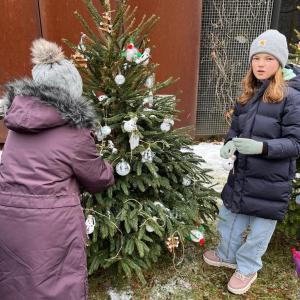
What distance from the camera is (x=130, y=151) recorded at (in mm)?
2684

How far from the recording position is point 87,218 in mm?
2521

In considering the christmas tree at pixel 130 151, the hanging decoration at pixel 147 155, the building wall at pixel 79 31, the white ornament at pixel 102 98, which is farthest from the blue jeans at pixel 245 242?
the building wall at pixel 79 31

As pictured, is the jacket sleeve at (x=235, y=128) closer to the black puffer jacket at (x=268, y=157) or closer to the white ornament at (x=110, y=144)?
the black puffer jacket at (x=268, y=157)

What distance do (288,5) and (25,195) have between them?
652cm

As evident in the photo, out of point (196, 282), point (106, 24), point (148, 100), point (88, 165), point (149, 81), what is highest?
point (106, 24)

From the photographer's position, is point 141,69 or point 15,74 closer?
point 141,69

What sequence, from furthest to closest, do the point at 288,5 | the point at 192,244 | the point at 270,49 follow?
1. the point at 288,5
2. the point at 192,244
3. the point at 270,49

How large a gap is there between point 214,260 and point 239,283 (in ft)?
1.11

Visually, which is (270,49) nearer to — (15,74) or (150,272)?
(150,272)

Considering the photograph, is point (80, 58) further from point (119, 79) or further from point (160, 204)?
point (160, 204)

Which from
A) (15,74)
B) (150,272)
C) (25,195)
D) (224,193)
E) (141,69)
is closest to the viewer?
(25,195)

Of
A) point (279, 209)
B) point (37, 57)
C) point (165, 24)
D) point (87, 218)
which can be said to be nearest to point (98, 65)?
point (37, 57)

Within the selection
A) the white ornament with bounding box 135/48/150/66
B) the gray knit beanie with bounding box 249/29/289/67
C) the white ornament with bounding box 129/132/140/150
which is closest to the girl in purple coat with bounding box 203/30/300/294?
the gray knit beanie with bounding box 249/29/289/67

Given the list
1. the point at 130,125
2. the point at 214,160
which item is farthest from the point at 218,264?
the point at 214,160
